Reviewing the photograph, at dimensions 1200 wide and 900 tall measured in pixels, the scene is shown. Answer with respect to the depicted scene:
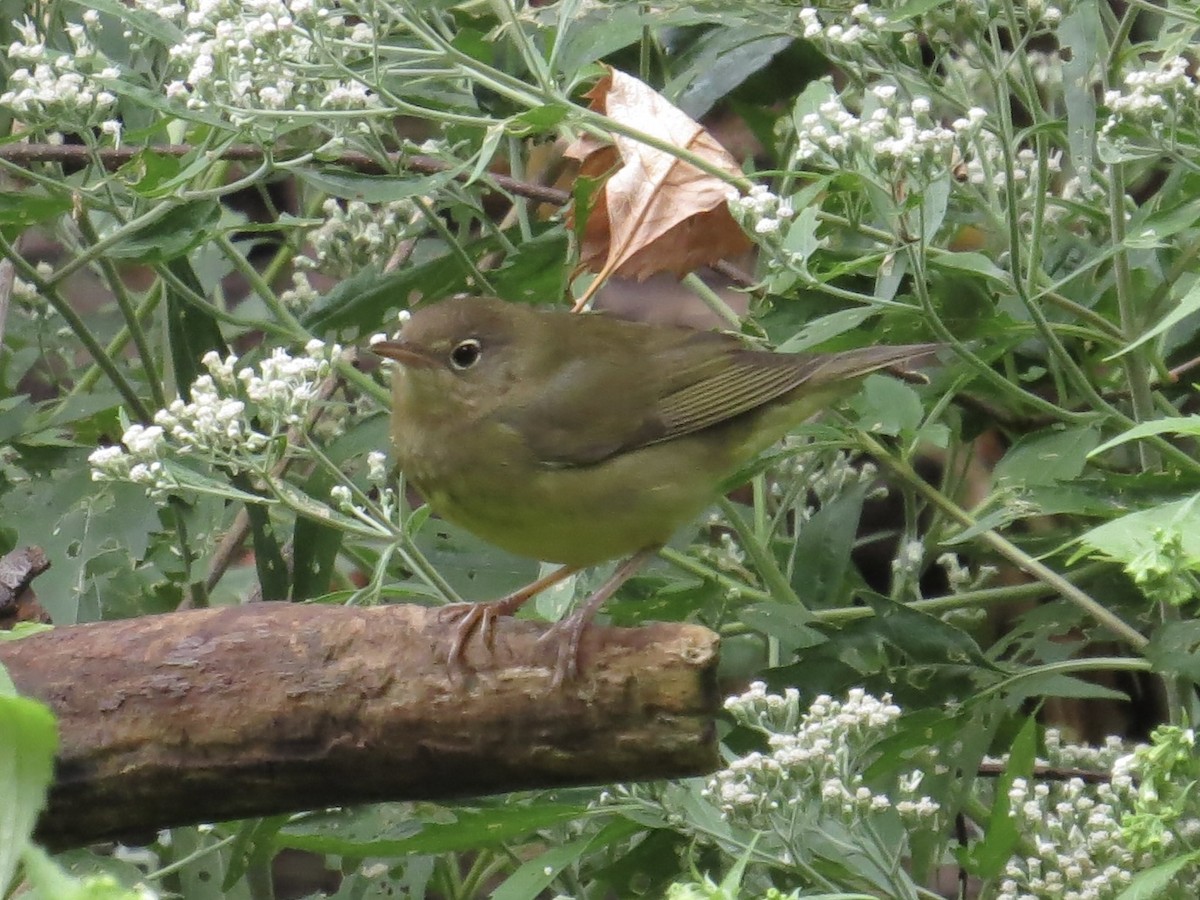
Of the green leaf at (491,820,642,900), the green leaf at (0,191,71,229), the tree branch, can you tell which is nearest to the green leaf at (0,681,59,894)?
the tree branch

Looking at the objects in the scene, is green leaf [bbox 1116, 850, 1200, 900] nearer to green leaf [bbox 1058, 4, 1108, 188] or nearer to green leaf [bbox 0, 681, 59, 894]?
green leaf [bbox 1058, 4, 1108, 188]

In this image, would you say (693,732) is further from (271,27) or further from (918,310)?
(271,27)

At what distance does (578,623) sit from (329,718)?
1.43 feet

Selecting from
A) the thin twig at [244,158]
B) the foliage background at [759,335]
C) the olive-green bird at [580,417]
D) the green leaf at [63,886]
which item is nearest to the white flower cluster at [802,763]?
the foliage background at [759,335]

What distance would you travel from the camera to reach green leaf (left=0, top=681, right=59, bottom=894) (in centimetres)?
101

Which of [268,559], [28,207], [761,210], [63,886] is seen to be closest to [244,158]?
[28,207]

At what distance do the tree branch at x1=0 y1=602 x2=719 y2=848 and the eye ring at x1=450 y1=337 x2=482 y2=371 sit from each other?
0.92m

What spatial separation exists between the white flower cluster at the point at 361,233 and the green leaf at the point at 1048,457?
1392 mm

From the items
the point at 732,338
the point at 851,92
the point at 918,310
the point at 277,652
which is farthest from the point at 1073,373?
the point at 277,652

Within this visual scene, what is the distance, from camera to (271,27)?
8.40ft

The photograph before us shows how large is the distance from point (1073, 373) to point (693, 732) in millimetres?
992

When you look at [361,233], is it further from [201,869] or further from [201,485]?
[201,869]

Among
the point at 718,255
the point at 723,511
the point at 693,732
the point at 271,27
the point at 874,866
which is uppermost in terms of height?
the point at 271,27

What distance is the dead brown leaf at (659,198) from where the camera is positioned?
282cm
